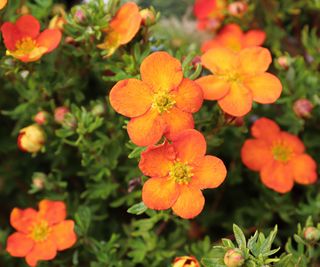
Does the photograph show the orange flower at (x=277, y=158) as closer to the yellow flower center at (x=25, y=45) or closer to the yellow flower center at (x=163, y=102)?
the yellow flower center at (x=163, y=102)

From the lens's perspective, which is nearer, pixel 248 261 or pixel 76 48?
pixel 248 261

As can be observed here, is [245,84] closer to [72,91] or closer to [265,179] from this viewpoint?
[265,179]

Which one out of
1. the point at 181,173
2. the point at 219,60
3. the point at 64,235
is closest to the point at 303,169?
the point at 219,60

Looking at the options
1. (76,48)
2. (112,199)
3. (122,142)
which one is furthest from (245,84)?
(112,199)

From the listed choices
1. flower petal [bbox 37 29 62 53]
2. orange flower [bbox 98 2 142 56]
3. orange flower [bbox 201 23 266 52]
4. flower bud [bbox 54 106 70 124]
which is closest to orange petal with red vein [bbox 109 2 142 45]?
orange flower [bbox 98 2 142 56]

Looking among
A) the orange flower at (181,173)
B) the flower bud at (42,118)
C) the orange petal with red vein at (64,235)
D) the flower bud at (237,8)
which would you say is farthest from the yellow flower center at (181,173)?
the flower bud at (237,8)

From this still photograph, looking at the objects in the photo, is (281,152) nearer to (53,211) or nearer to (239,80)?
(239,80)
